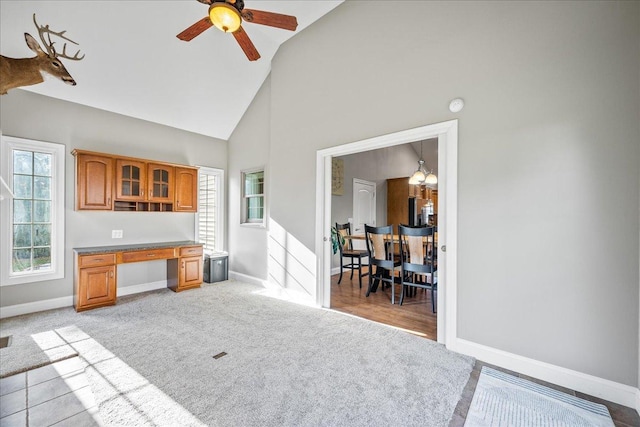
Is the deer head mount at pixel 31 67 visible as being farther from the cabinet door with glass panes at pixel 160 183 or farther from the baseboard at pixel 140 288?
the baseboard at pixel 140 288

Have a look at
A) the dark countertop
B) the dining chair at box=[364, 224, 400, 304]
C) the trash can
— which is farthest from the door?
the dark countertop

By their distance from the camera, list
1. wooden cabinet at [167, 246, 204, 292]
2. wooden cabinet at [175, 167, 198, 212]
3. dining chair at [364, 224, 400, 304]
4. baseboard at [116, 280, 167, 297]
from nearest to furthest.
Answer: dining chair at [364, 224, 400, 304]
baseboard at [116, 280, 167, 297]
wooden cabinet at [167, 246, 204, 292]
wooden cabinet at [175, 167, 198, 212]

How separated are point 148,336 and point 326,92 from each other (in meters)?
3.61

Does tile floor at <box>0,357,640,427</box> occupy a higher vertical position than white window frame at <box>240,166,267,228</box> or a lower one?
lower

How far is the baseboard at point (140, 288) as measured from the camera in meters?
4.34

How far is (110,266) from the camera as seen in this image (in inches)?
150

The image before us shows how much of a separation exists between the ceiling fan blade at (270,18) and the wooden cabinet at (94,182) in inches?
121

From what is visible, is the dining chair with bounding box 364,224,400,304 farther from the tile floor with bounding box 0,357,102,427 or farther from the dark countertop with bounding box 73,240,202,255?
the tile floor with bounding box 0,357,102,427

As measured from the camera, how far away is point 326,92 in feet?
12.5

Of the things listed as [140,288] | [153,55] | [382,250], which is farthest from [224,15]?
[140,288]

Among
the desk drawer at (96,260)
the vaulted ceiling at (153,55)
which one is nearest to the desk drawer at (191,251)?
the desk drawer at (96,260)

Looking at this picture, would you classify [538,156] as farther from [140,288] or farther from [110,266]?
[140,288]

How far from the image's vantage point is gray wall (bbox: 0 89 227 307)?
3.53m

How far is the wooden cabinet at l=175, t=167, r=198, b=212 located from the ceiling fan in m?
2.60
